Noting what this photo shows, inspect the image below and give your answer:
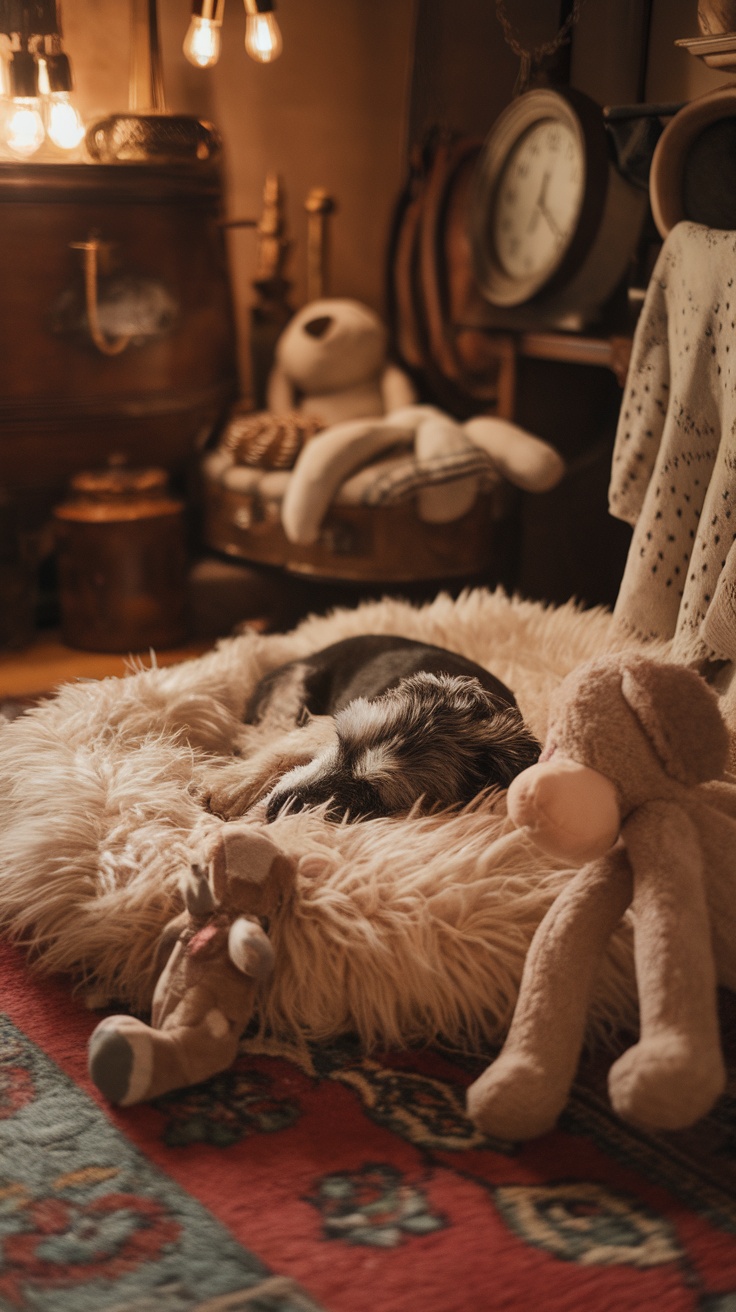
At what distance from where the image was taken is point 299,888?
46.8 inches

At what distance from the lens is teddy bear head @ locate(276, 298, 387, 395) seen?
2590 millimetres

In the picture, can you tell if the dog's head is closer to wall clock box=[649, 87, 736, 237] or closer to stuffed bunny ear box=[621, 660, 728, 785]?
stuffed bunny ear box=[621, 660, 728, 785]

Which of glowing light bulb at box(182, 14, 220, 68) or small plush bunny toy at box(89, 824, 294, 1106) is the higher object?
glowing light bulb at box(182, 14, 220, 68)

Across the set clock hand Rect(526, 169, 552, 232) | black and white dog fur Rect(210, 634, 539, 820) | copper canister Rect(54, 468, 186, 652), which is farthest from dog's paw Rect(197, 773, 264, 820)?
clock hand Rect(526, 169, 552, 232)

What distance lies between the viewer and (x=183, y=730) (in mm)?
1589

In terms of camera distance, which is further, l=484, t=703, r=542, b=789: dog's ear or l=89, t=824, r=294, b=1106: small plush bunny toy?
l=484, t=703, r=542, b=789: dog's ear

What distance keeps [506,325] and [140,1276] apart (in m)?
1.88

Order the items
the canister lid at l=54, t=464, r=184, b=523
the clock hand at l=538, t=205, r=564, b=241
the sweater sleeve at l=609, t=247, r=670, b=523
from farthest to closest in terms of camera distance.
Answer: the canister lid at l=54, t=464, r=184, b=523, the clock hand at l=538, t=205, r=564, b=241, the sweater sleeve at l=609, t=247, r=670, b=523

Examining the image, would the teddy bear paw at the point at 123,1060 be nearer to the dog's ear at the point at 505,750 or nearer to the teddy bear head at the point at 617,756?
the teddy bear head at the point at 617,756

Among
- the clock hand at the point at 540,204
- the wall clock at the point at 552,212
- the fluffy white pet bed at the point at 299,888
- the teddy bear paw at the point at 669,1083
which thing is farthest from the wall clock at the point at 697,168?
the teddy bear paw at the point at 669,1083

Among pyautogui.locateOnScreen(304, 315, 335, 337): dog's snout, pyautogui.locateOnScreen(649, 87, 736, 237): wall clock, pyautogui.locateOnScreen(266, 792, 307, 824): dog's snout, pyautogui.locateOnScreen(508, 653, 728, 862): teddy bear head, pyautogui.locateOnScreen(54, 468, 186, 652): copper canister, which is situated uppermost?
pyautogui.locateOnScreen(649, 87, 736, 237): wall clock

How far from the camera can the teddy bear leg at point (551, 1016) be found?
946 mm

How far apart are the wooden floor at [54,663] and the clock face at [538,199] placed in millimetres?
1011

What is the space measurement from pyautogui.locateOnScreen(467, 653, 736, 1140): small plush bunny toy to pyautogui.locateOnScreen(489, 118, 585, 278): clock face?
4.27 ft
